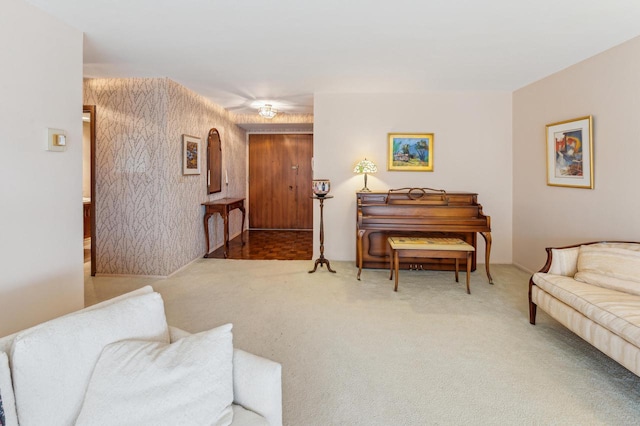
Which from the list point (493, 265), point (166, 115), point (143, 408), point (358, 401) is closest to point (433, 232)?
point (493, 265)

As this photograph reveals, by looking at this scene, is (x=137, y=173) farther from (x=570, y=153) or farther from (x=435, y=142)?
(x=570, y=153)

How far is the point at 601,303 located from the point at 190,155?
14.4ft

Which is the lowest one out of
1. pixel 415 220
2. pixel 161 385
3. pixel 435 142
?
pixel 161 385

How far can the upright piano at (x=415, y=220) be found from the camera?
402cm

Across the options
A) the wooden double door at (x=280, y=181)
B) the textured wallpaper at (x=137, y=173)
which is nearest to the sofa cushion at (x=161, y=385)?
the textured wallpaper at (x=137, y=173)

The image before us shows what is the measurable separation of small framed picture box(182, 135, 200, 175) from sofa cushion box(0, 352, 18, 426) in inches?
145

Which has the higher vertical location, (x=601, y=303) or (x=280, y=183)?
(x=280, y=183)

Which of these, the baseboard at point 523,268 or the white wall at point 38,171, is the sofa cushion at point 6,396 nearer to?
the white wall at point 38,171

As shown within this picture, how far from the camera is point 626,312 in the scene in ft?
6.66

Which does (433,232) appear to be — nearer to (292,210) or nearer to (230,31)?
(230,31)

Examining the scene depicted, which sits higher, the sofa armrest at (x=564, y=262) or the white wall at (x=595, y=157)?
the white wall at (x=595, y=157)

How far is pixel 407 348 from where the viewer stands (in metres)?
2.49

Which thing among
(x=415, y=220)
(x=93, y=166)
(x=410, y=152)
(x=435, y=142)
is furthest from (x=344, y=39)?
(x=93, y=166)

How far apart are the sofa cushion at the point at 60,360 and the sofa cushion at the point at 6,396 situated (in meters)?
0.01
